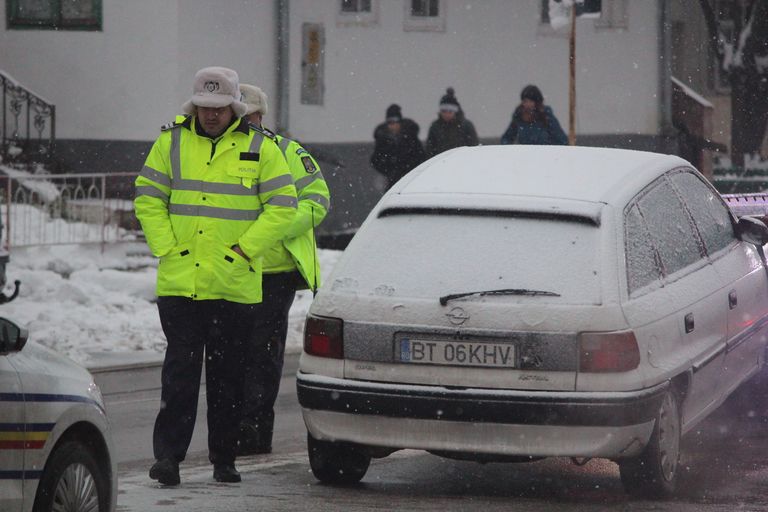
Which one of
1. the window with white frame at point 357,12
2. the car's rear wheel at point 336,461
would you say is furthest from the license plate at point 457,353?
the window with white frame at point 357,12

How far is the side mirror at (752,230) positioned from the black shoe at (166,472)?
3235 millimetres

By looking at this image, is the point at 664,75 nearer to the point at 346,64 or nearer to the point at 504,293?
the point at 346,64

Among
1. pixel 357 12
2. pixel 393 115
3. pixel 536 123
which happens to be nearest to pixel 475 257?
pixel 536 123

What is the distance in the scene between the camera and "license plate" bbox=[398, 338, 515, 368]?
721cm

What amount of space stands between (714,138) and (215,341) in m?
30.4

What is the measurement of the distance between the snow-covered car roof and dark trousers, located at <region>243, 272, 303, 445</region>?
948 mm

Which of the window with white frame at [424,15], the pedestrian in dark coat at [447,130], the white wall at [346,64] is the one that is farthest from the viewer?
the window with white frame at [424,15]

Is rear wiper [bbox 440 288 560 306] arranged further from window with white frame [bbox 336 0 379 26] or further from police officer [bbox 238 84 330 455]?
window with white frame [bbox 336 0 379 26]

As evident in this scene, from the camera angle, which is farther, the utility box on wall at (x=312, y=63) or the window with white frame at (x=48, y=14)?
the utility box on wall at (x=312, y=63)

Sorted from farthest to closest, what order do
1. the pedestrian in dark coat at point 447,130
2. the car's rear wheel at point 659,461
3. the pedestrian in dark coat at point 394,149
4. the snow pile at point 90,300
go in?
the pedestrian in dark coat at point 394,149, the pedestrian in dark coat at point 447,130, the snow pile at point 90,300, the car's rear wheel at point 659,461

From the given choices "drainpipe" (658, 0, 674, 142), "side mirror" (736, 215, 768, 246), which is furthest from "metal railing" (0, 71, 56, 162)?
"side mirror" (736, 215, 768, 246)

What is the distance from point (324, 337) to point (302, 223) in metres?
1.31

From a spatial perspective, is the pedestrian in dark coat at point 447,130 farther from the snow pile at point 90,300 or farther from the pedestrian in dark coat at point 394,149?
the snow pile at point 90,300

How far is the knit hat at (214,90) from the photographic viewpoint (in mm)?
7750
